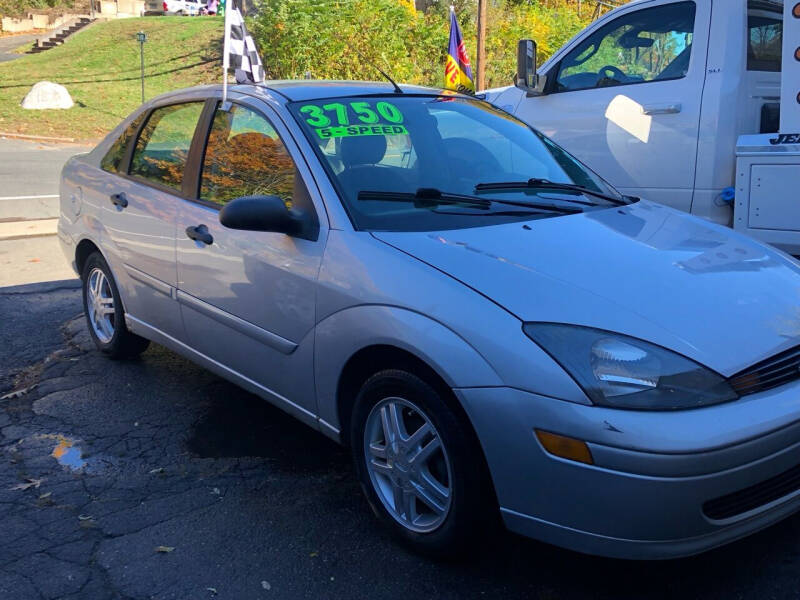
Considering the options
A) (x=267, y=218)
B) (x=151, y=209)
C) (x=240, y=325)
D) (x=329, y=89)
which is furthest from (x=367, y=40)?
(x=267, y=218)

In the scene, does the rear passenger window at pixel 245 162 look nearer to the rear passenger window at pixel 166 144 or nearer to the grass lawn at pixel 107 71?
the rear passenger window at pixel 166 144

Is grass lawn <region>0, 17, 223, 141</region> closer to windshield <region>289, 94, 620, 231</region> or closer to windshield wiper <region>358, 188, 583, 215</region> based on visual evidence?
windshield <region>289, 94, 620, 231</region>

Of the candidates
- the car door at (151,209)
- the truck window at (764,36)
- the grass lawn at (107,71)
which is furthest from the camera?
the grass lawn at (107,71)

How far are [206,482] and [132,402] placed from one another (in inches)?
45.7

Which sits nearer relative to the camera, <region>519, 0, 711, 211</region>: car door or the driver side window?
<region>519, 0, 711, 211</region>: car door

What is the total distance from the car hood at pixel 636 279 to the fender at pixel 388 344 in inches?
7.7

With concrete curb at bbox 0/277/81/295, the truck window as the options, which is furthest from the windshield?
concrete curb at bbox 0/277/81/295

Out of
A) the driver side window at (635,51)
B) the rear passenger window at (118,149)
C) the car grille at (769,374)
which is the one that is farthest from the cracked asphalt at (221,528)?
the driver side window at (635,51)

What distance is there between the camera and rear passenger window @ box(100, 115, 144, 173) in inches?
196

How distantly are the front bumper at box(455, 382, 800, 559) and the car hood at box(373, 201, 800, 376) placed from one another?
0.70 ft

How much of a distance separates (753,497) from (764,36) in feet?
13.7

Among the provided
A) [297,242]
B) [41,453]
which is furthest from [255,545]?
[41,453]

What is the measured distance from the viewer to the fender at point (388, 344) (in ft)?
8.66

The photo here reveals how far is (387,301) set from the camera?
9.62 feet
